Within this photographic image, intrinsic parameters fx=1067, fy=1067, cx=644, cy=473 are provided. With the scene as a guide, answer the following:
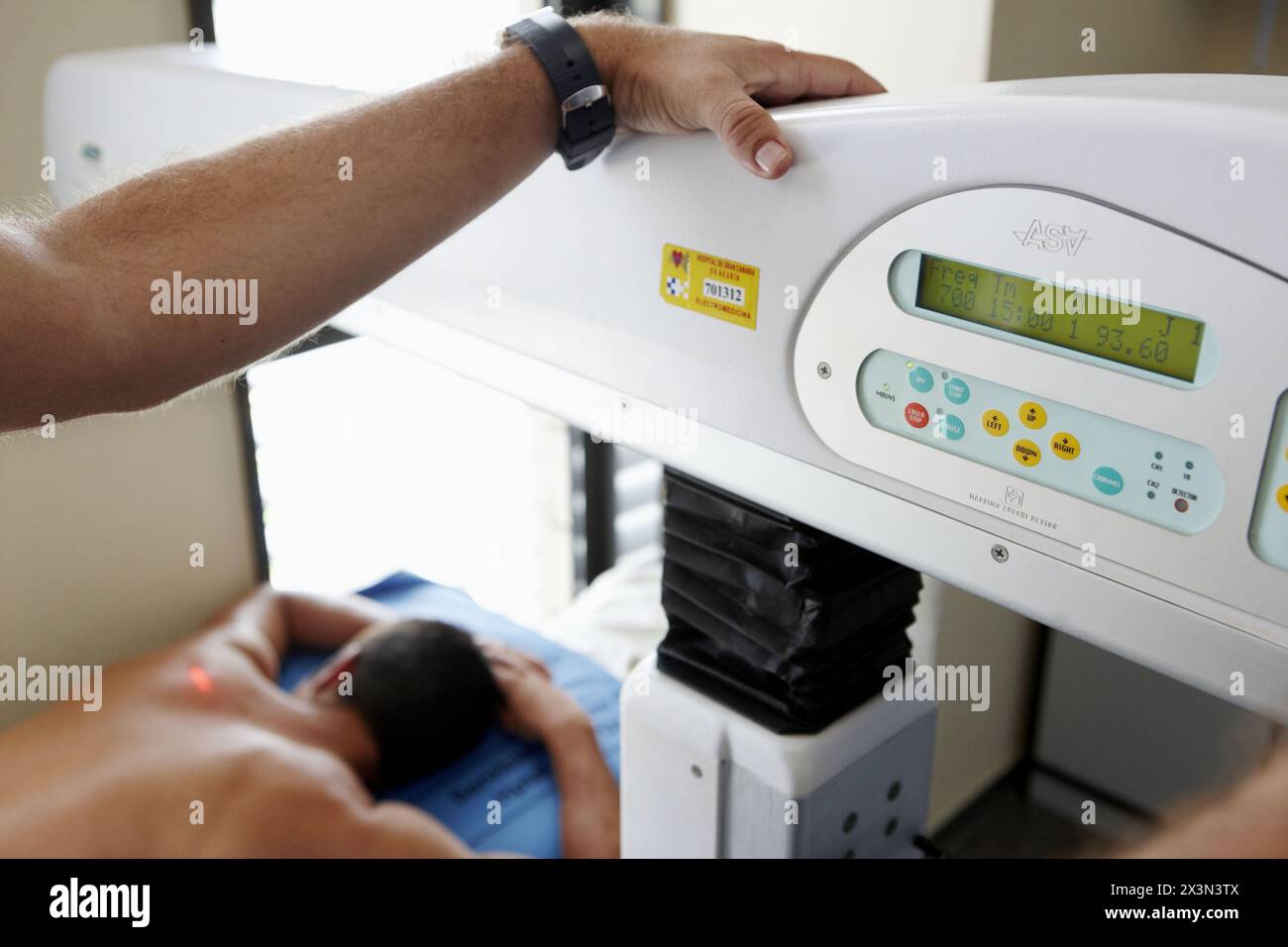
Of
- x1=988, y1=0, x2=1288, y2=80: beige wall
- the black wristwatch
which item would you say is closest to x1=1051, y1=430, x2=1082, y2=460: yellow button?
the black wristwatch

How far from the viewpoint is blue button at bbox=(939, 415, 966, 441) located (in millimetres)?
597

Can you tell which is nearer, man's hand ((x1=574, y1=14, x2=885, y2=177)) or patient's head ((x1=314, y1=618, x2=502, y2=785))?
man's hand ((x1=574, y1=14, x2=885, y2=177))

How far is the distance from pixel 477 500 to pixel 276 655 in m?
0.75

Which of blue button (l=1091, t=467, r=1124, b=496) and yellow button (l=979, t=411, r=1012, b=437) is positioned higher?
yellow button (l=979, t=411, r=1012, b=437)

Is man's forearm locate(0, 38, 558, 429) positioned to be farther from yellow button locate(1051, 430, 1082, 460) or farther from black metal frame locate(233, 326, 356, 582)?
black metal frame locate(233, 326, 356, 582)

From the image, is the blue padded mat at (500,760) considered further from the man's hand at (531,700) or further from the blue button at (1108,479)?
the blue button at (1108,479)

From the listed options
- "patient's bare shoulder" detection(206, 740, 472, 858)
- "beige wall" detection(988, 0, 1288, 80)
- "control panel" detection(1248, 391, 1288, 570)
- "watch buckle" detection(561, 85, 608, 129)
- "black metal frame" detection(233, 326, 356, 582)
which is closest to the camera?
"control panel" detection(1248, 391, 1288, 570)

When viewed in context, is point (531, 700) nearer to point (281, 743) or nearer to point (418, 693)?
point (418, 693)

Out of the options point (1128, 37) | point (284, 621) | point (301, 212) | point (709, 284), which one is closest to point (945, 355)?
point (709, 284)

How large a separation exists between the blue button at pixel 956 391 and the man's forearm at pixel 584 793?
1.42 meters

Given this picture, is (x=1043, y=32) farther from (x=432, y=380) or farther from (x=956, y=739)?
(x=432, y=380)

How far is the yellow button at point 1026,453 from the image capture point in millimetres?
568

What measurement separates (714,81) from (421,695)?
156cm

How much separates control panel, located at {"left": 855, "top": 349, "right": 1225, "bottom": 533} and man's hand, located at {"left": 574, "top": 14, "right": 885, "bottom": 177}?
0.49ft
